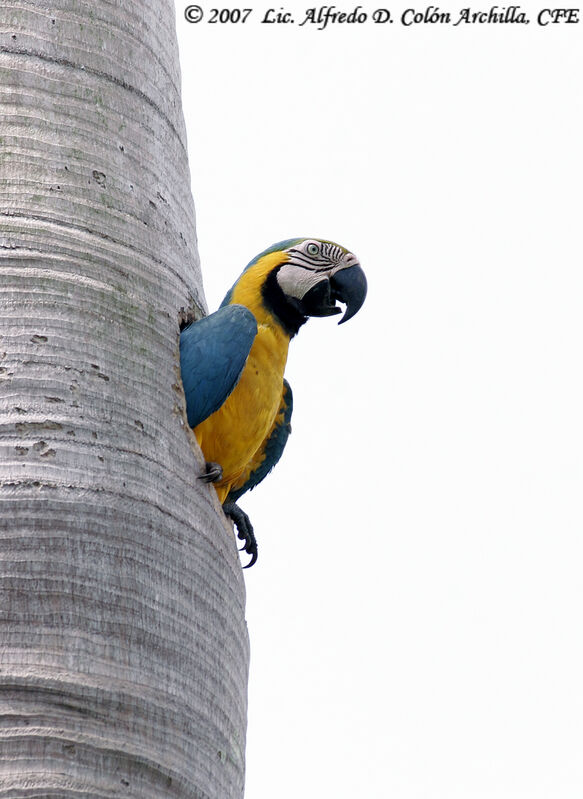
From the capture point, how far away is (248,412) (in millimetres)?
3148

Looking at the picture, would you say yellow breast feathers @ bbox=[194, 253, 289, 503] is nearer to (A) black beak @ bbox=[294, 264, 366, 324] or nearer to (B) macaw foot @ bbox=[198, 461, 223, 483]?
(A) black beak @ bbox=[294, 264, 366, 324]

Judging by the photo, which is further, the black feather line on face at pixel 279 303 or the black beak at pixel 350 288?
the black beak at pixel 350 288

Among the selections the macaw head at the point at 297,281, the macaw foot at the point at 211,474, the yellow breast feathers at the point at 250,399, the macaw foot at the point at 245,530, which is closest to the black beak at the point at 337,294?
the macaw head at the point at 297,281

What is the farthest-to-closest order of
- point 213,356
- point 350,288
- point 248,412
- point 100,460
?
point 350,288
point 248,412
point 213,356
point 100,460

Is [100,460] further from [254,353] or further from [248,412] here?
[254,353]

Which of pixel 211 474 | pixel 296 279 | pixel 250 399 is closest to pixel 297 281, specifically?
pixel 296 279

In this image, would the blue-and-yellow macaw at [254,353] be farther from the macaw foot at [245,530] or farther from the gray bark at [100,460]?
the gray bark at [100,460]

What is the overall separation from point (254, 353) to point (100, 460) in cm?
113

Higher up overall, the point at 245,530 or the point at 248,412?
the point at 248,412


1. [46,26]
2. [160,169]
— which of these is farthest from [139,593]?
[46,26]

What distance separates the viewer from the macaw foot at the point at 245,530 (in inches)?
132

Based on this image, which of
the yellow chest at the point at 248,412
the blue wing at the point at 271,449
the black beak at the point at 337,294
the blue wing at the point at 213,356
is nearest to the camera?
the blue wing at the point at 213,356

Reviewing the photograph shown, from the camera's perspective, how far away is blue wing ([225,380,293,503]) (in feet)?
11.8

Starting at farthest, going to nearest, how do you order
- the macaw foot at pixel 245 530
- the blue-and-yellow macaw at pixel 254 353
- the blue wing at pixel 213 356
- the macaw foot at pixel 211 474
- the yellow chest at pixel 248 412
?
the macaw foot at pixel 245 530, the yellow chest at pixel 248 412, the blue-and-yellow macaw at pixel 254 353, the blue wing at pixel 213 356, the macaw foot at pixel 211 474
